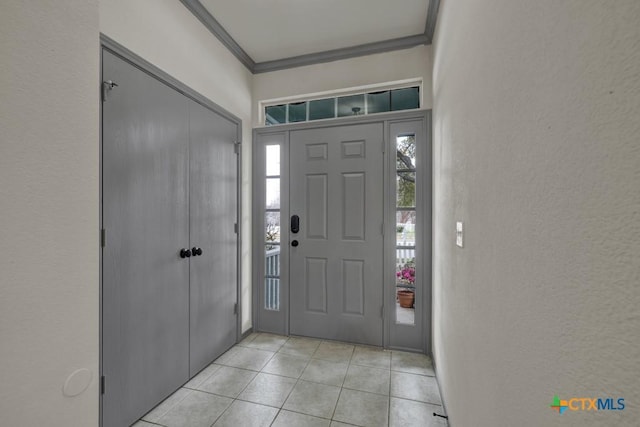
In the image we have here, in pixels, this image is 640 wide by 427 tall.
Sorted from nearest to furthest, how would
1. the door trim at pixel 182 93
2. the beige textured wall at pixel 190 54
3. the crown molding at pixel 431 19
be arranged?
1. the door trim at pixel 182 93
2. the beige textured wall at pixel 190 54
3. the crown molding at pixel 431 19

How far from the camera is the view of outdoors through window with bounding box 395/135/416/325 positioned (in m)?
2.50

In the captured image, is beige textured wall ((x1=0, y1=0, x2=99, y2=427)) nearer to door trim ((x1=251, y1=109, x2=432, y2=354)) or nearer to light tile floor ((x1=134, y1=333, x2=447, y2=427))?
light tile floor ((x1=134, y1=333, x2=447, y2=427))

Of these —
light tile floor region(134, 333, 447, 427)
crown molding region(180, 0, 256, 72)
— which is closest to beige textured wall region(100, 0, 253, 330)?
crown molding region(180, 0, 256, 72)

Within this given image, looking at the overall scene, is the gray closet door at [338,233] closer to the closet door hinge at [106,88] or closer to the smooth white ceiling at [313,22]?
the smooth white ceiling at [313,22]

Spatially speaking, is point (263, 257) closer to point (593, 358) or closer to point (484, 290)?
point (484, 290)

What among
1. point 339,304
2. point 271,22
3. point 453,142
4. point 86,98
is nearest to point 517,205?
point 453,142

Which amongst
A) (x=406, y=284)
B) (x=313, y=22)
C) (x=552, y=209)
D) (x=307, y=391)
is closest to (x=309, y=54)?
(x=313, y=22)

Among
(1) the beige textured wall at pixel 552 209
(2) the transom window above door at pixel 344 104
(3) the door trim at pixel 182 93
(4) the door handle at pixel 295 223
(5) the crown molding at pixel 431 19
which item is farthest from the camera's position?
(4) the door handle at pixel 295 223

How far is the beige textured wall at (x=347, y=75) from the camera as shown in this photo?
246cm

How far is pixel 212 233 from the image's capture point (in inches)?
90.5

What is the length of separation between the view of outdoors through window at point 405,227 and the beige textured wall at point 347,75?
1.45 feet

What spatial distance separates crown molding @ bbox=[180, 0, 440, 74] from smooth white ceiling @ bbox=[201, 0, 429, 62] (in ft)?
0.13

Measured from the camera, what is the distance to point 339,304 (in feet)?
8.69

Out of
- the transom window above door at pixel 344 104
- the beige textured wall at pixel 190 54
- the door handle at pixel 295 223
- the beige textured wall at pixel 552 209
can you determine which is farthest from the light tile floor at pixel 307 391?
the transom window above door at pixel 344 104
